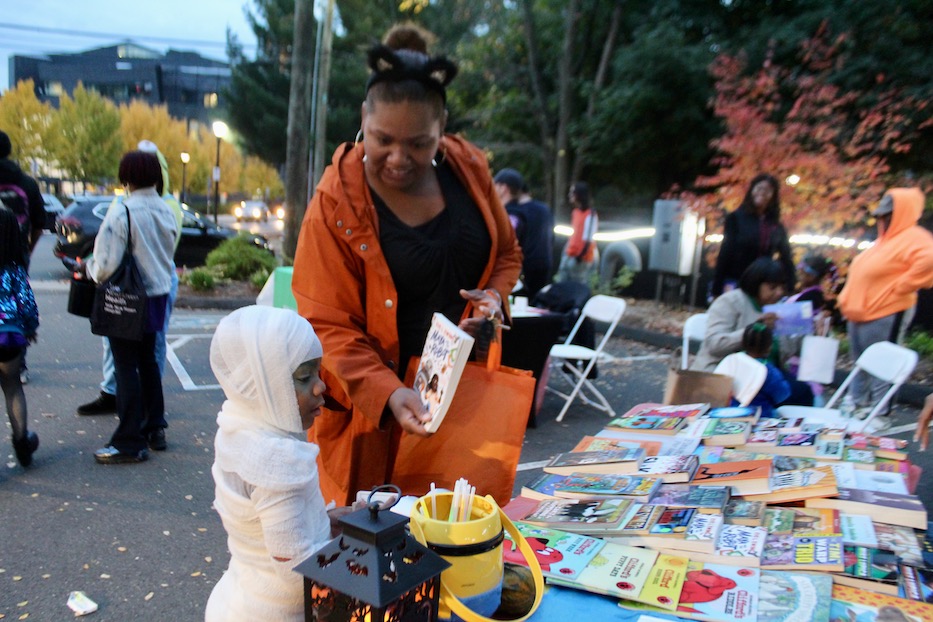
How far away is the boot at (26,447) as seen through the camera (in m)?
4.05

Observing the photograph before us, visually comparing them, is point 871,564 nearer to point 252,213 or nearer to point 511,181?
point 511,181

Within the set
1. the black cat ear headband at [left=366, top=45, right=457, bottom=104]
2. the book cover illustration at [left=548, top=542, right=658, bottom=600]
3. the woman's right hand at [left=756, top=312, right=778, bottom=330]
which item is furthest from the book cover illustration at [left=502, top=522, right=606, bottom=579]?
the woman's right hand at [left=756, top=312, right=778, bottom=330]

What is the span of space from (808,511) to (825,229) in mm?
8060

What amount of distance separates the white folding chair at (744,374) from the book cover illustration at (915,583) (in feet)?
6.65

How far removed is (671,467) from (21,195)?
4419mm

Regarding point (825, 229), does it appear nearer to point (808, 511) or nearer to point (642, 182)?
point (642, 182)

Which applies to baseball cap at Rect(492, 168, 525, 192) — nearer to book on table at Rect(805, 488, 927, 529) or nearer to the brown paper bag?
the brown paper bag

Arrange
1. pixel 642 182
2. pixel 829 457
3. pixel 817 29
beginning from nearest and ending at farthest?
pixel 829 457 < pixel 817 29 < pixel 642 182

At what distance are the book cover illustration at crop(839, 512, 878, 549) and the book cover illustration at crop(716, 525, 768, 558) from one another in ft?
0.67

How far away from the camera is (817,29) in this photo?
11.0 meters

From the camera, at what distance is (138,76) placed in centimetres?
5803

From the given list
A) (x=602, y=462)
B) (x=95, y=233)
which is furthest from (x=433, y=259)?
(x=95, y=233)

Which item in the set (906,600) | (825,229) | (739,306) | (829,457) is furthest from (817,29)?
(906,600)

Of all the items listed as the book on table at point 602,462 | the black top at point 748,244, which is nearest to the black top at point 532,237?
the black top at point 748,244
